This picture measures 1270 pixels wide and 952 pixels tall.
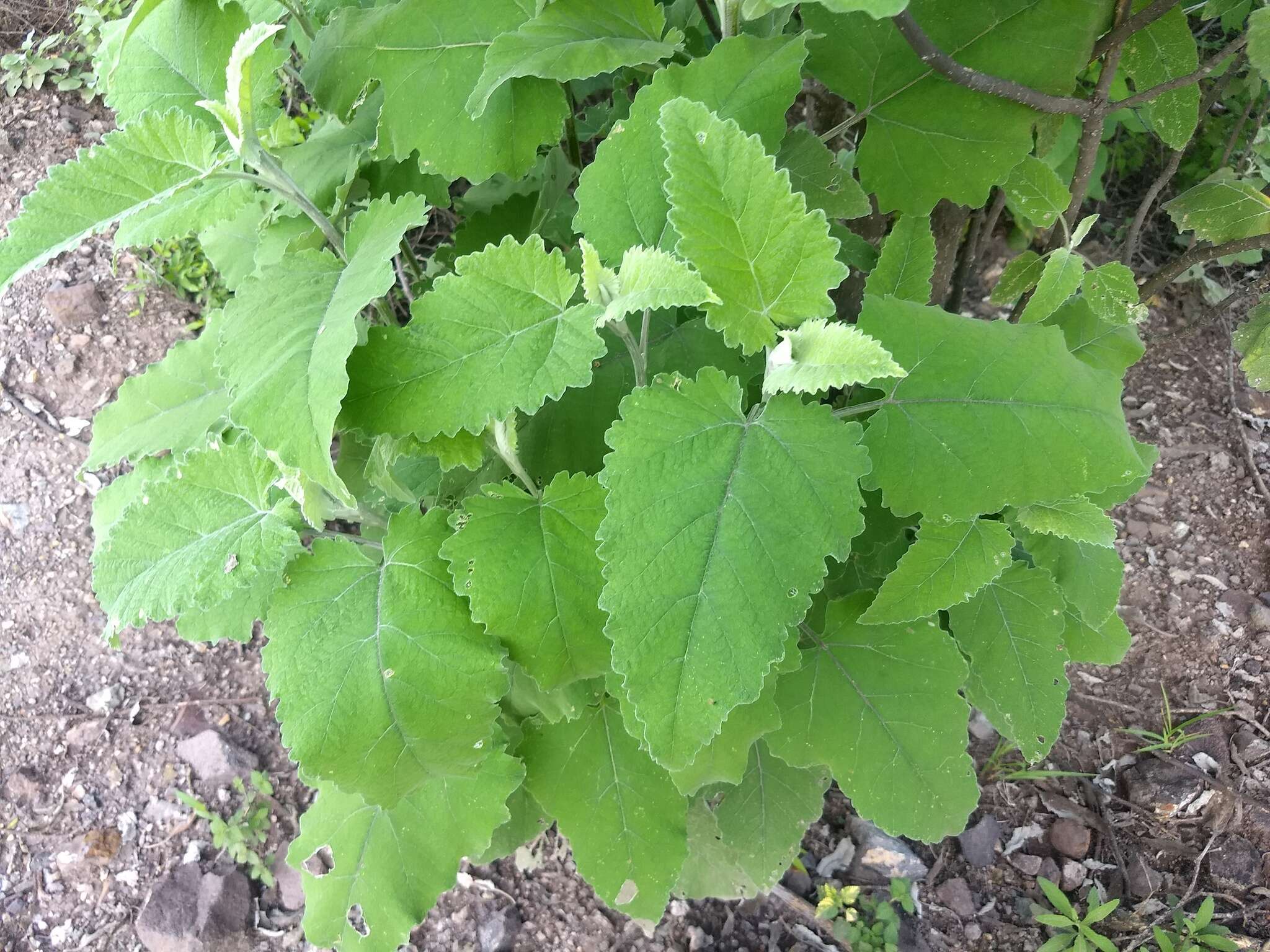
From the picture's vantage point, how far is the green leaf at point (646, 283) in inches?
38.3

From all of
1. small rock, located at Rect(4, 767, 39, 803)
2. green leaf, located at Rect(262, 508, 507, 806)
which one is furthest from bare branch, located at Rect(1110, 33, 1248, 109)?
small rock, located at Rect(4, 767, 39, 803)

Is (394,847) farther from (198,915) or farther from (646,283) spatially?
(646,283)

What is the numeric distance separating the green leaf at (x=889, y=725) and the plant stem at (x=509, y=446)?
2.12ft

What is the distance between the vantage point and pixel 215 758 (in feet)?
8.10

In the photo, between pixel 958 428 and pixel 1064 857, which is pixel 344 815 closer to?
pixel 958 428

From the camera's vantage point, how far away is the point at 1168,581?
2465 mm

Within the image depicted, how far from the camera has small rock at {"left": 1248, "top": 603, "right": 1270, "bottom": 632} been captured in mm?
2355

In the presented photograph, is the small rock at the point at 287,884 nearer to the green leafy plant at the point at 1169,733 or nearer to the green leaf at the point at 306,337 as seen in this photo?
the green leaf at the point at 306,337

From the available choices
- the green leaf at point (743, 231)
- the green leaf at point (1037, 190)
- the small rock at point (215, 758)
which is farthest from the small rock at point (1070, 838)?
the small rock at point (215, 758)

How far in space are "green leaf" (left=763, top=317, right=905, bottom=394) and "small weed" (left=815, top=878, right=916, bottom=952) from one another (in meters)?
1.53

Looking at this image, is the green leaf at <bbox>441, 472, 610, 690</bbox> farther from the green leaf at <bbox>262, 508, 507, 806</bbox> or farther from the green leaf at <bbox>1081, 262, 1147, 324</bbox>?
the green leaf at <bbox>1081, 262, 1147, 324</bbox>

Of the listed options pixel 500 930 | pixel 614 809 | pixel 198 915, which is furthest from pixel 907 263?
pixel 198 915

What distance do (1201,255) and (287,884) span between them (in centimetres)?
258

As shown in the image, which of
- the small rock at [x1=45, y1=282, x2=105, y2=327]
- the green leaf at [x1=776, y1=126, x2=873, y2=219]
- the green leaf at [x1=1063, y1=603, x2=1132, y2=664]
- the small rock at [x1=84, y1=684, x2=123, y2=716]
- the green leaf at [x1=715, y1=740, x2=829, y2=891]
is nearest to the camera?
the green leaf at [x1=776, y1=126, x2=873, y2=219]
